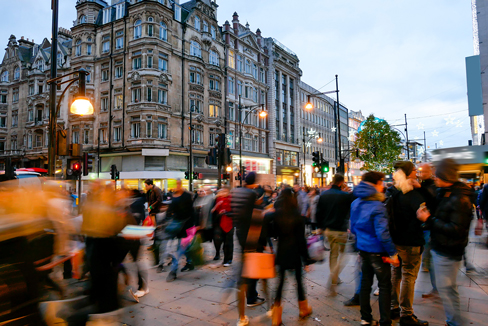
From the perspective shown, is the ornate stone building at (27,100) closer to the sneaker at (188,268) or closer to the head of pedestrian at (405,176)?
the sneaker at (188,268)

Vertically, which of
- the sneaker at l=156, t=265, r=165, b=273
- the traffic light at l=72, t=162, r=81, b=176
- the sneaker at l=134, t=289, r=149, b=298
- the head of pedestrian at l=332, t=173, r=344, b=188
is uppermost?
the traffic light at l=72, t=162, r=81, b=176

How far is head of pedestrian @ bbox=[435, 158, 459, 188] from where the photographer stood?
3.93 meters

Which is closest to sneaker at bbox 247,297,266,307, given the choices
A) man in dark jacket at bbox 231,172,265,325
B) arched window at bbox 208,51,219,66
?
man in dark jacket at bbox 231,172,265,325

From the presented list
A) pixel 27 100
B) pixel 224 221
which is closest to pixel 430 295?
pixel 224 221

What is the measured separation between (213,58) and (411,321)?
38723 millimetres

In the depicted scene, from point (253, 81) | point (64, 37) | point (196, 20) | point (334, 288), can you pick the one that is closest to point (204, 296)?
point (334, 288)

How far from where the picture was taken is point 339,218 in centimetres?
616

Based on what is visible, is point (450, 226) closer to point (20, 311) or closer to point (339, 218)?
point (339, 218)

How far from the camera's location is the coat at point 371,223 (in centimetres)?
405

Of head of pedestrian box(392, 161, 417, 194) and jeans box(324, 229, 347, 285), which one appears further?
jeans box(324, 229, 347, 285)

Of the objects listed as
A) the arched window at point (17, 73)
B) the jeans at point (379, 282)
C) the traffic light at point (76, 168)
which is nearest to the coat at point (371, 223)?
the jeans at point (379, 282)

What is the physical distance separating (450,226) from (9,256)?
4.23 metres

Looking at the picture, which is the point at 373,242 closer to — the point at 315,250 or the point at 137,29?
the point at 315,250

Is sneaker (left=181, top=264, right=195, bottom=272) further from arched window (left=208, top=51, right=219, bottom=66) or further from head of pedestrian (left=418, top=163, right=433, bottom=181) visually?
arched window (left=208, top=51, right=219, bottom=66)
